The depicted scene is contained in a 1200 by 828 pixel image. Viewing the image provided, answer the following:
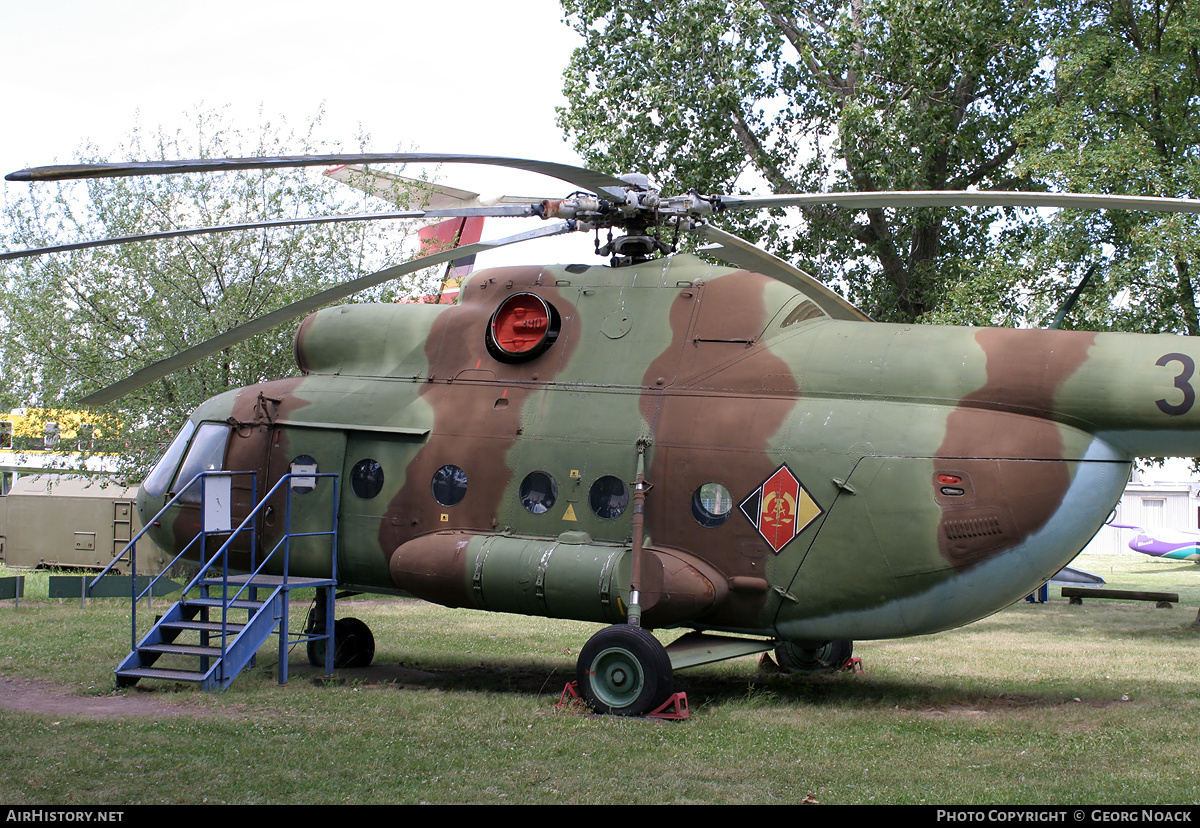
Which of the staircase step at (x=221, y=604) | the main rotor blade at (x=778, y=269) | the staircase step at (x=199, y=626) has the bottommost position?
the staircase step at (x=199, y=626)

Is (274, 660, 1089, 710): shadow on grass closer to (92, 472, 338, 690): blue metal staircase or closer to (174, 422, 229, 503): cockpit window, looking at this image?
(92, 472, 338, 690): blue metal staircase

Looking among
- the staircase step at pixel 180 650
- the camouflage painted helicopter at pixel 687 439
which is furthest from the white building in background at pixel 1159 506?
the staircase step at pixel 180 650

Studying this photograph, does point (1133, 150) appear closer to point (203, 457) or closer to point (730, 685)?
point (730, 685)

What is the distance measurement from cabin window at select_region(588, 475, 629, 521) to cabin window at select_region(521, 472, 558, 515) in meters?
0.42

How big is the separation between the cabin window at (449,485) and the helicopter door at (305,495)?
1.28 meters

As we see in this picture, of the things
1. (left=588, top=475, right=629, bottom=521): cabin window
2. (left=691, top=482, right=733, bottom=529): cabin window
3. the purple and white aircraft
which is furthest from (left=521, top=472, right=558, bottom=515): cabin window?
the purple and white aircraft

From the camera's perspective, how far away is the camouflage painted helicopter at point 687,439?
29.8 ft

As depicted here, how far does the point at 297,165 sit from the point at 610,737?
17.4 feet

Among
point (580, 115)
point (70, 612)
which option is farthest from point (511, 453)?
point (580, 115)

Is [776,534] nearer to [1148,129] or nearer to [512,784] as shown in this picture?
[512,784]

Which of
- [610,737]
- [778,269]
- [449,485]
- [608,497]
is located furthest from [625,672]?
[778,269]

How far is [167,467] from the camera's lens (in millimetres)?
12227

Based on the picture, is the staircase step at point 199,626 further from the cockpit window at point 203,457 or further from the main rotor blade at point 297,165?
the main rotor blade at point 297,165

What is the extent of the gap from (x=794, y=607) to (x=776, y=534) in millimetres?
703
